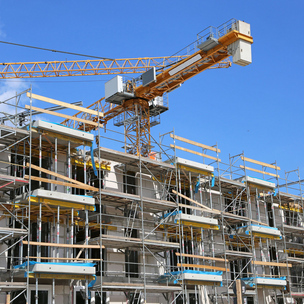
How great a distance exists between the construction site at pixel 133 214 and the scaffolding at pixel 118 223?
73 mm

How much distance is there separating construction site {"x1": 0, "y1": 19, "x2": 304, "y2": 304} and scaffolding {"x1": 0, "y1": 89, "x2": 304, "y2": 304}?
73mm

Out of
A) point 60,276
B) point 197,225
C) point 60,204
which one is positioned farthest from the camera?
point 197,225

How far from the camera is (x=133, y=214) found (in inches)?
1238

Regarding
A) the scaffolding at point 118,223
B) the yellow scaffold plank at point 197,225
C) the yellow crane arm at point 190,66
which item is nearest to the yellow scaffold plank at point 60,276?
the scaffolding at point 118,223

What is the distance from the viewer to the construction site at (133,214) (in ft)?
84.7

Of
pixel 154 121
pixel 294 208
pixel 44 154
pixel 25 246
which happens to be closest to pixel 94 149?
pixel 44 154

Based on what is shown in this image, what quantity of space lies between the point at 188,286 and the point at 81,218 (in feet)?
29.8

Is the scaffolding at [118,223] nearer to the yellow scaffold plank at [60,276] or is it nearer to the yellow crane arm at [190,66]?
the yellow scaffold plank at [60,276]

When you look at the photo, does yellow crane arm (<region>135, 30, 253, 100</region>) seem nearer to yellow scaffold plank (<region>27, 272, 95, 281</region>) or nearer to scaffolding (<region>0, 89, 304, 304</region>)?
scaffolding (<region>0, 89, 304, 304</region>)

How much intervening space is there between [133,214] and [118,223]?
1058 millimetres

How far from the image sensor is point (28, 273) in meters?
23.9

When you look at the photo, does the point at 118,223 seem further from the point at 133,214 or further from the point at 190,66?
the point at 190,66

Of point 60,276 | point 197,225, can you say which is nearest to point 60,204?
point 60,276

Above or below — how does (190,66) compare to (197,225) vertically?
above
